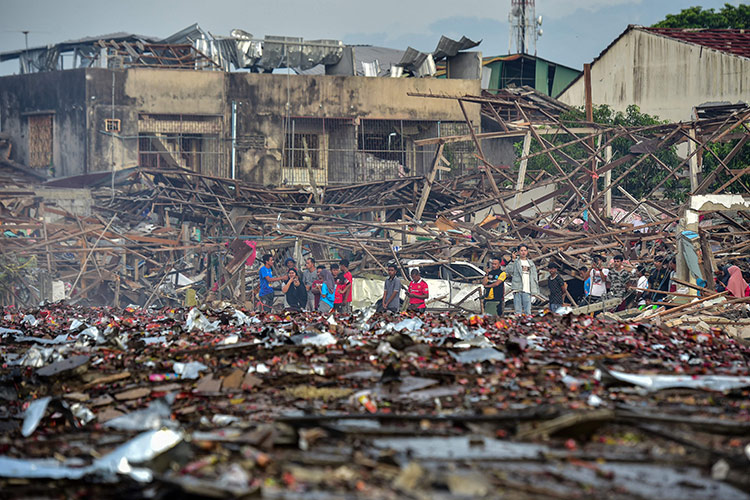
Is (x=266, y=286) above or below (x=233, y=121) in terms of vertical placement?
below

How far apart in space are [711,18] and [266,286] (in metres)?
26.7

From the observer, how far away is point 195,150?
78.1 ft

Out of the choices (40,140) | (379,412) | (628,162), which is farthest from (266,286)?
(40,140)

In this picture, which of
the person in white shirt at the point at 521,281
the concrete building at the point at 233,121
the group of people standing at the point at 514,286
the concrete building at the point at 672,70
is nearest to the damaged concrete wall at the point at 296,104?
the concrete building at the point at 233,121

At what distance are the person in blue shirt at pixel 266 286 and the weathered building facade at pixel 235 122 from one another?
9214mm

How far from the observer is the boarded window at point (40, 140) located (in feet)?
79.9

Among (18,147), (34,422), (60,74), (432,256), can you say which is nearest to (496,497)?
(34,422)

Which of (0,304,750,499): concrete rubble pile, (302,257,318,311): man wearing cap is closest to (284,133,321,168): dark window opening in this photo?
(302,257,318,311): man wearing cap

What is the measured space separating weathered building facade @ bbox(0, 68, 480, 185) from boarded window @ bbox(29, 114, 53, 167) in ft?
0.10

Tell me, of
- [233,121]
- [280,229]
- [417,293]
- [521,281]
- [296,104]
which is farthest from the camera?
[296,104]

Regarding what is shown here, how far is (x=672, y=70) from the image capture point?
25.7m

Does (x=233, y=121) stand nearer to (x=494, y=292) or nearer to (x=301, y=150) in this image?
(x=301, y=150)

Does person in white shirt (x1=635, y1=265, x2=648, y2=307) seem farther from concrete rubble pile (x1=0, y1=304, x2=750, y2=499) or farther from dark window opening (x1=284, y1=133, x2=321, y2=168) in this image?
dark window opening (x1=284, y1=133, x2=321, y2=168)

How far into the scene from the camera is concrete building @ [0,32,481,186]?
76.4 feet
